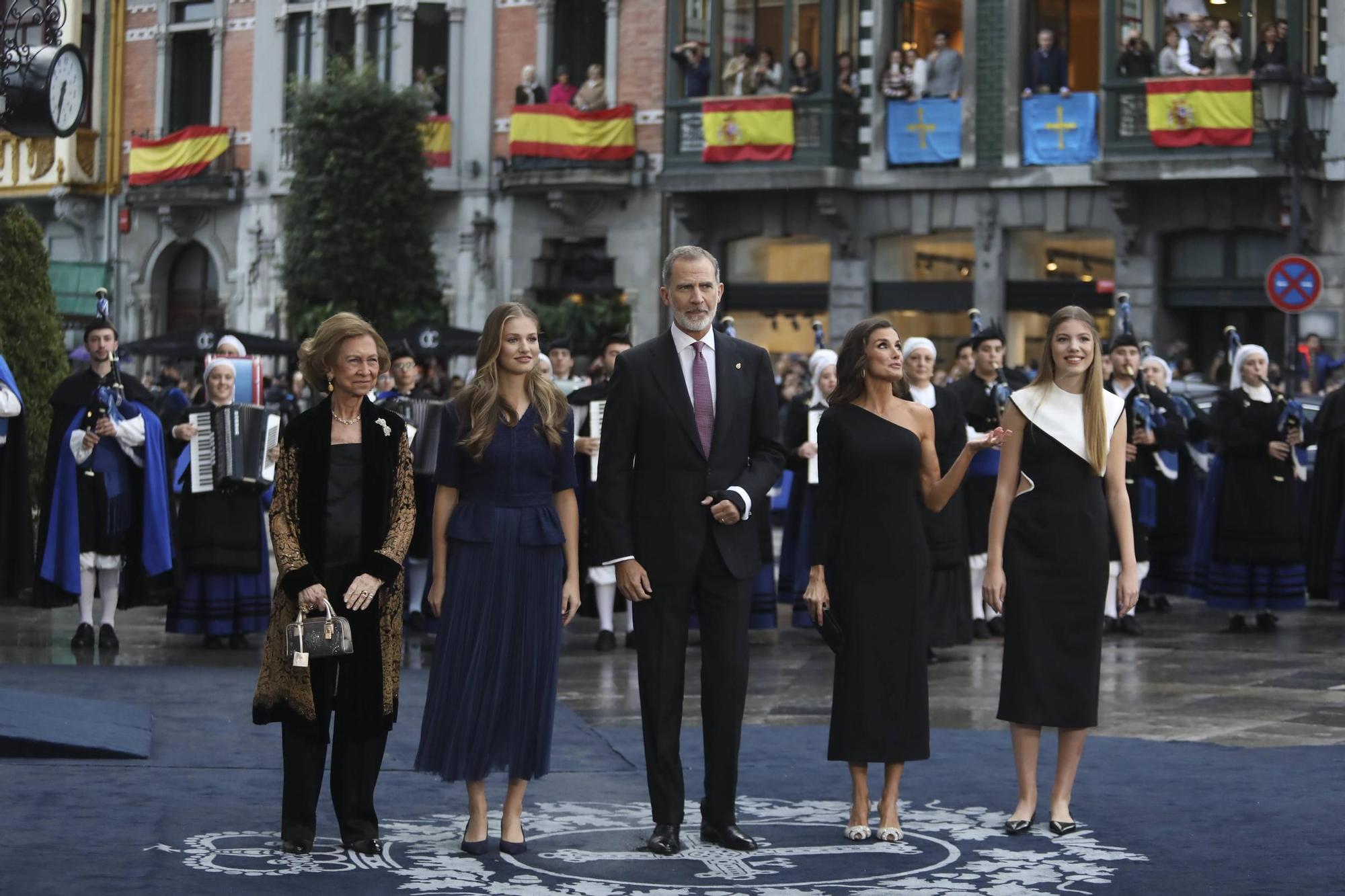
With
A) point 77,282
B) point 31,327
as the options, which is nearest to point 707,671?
point 31,327

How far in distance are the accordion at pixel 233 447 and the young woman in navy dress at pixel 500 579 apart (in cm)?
612

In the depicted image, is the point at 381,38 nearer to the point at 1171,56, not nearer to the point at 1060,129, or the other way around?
the point at 1060,129

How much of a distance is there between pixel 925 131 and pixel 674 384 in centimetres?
2388

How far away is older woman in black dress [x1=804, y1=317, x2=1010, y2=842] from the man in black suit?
44cm

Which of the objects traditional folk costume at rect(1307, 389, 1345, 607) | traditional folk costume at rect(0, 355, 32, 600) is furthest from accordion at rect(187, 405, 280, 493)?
traditional folk costume at rect(1307, 389, 1345, 607)

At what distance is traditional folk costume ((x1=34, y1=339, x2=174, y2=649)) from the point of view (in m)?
14.1

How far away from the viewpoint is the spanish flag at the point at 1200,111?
2808 centimetres

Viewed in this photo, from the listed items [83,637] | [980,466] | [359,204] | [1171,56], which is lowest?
[83,637]

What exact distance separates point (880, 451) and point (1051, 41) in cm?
2294

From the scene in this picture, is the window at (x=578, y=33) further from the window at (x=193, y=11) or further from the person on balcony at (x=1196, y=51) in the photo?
the person on balcony at (x=1196, y=51)

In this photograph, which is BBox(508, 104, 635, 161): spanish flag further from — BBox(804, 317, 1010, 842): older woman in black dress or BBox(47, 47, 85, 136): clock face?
→ BBox(804, 317, 1010, 842): older woman in black dress

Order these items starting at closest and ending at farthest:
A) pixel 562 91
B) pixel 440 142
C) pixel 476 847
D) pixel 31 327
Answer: pixel 476 847
pixel 31 327
pixel 562 91
pixel 440 142

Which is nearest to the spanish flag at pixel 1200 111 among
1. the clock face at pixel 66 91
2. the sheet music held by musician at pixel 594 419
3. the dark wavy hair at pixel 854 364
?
the sheet music held by musician at pixel 594 419

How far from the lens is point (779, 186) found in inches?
1248
